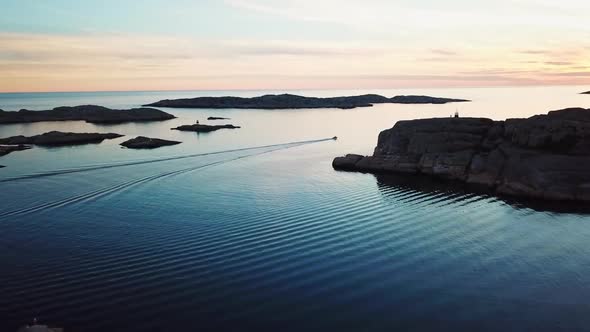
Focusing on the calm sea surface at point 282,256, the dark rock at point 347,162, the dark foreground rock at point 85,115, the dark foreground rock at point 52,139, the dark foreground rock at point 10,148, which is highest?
the dark foreground rock at point 85,115

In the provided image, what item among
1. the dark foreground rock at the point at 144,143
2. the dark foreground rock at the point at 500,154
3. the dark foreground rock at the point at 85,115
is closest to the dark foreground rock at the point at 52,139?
the dark foreground rock at the point at 144,143

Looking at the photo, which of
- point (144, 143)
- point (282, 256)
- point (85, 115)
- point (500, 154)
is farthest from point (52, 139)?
point (500, 154)

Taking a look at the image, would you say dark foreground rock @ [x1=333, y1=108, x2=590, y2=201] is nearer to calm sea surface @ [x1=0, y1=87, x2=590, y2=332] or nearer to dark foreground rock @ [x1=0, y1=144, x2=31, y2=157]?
calm sea surface @ [x1=0, y1=87, x2=590, y2=332]

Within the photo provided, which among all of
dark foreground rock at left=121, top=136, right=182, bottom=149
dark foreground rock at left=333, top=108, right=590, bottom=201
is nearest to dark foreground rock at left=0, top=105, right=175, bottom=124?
dark foreground rock at left=121, top=136, right=182, bottom=149

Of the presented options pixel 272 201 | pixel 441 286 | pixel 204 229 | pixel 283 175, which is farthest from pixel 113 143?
pixel 441 286

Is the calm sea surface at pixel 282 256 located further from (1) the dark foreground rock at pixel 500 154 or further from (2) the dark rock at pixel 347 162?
(2) the dark rock at pixel 347 162
